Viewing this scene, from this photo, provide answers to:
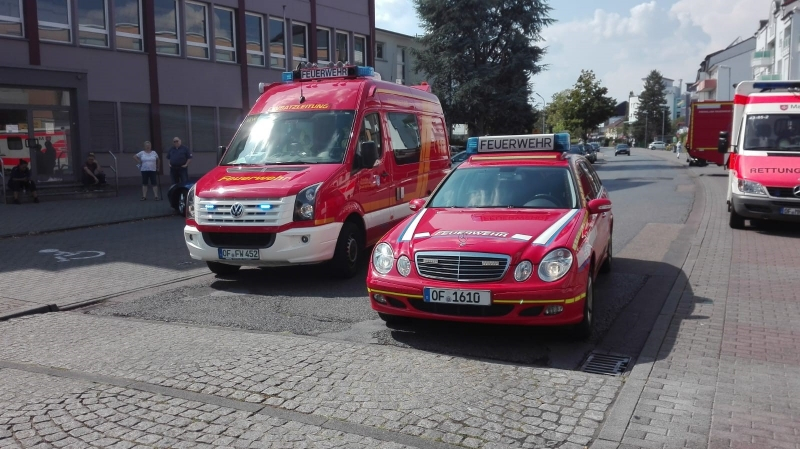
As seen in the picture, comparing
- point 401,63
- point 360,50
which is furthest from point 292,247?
point 401,63

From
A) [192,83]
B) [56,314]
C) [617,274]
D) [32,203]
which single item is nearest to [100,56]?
[192,83]

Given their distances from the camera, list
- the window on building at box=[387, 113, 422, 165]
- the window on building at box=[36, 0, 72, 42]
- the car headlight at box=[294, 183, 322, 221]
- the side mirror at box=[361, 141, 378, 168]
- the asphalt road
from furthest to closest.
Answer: the window on building at box=[36, 0, 72, 42]
the window on building at box=[387, 113, 422, 165]
the side mirror at box=[361, 141, 378, 168]
the car headlight at box=[294, 183, 322, 221]
the asphalt road

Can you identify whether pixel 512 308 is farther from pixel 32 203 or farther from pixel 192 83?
pixel 192 83

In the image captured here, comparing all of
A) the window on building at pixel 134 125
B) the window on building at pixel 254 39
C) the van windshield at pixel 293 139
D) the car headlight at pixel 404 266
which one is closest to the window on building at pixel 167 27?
the window on building at pixel 134 125

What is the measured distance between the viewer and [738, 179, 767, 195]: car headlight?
42.4 ft

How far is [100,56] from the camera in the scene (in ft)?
79.7

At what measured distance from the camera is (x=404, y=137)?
36.2ft

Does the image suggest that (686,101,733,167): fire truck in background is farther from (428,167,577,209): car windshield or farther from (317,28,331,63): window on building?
(428,167,577,209): car windshield

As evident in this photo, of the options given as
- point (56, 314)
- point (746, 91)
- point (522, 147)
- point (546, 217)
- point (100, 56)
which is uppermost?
point (100, 56)

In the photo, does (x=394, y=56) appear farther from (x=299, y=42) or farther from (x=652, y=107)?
(x=652, y=107)

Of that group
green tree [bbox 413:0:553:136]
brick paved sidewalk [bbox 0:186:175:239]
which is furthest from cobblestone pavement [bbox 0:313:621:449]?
green tree [bbox 413:0:553:136]

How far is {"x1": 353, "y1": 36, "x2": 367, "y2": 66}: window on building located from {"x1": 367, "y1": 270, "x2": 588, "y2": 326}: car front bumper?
31.6m

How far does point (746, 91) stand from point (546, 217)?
1043 centimetres

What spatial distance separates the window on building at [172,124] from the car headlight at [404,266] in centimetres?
2229
